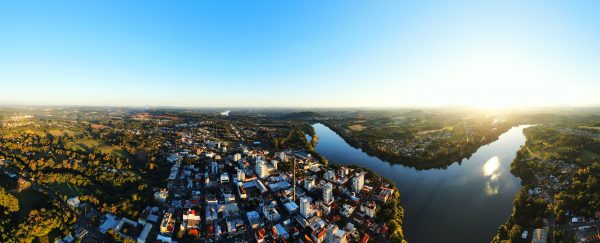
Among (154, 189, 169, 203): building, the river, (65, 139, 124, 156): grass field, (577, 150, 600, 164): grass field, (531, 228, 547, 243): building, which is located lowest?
the river

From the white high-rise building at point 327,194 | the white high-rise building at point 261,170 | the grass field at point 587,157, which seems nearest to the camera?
the white high-rise building at point 327,194

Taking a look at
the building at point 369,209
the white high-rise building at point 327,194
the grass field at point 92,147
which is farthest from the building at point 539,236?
the grass field at point 92,147

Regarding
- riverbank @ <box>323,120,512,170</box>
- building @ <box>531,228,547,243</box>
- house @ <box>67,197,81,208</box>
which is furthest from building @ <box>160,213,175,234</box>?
riverbank @ <box>323,120,512,170</box>

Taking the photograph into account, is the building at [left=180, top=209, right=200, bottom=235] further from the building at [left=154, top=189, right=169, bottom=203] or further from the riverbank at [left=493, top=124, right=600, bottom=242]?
the riverbank at [left=493, top=124, right=600, bottom=242]

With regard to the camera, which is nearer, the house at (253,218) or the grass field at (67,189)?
the house at (253,218)

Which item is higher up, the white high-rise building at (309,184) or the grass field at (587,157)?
the grass field at (587,157)

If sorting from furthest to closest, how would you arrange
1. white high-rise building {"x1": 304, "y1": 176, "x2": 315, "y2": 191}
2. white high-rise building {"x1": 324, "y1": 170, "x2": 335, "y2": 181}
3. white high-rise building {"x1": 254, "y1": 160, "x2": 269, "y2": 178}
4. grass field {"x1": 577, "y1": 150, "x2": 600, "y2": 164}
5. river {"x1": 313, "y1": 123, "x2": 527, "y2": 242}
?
grass field {"x1": 577, "y1": 150, "x2": 600, "y2": 164}, white high-rise building {"x1": 254, "y1": 160, "x2": 269, "y2": 178}, white high-rise building {"x1": 324, "y1": 170, "x2": 335, "y2": 181}, white high-rise building {"x1": 304, "y1": 176, "x2": 315, "y2": 191}, river {"x1": 313, "y1": 123, "x2": 527, "y2": 242}

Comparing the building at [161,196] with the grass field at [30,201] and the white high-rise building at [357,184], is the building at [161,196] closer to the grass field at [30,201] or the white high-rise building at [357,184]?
the grass field at [30,201]

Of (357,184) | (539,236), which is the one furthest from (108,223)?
(539,236)

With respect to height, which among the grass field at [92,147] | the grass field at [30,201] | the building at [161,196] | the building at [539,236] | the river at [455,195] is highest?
the grass field at [92,147]
